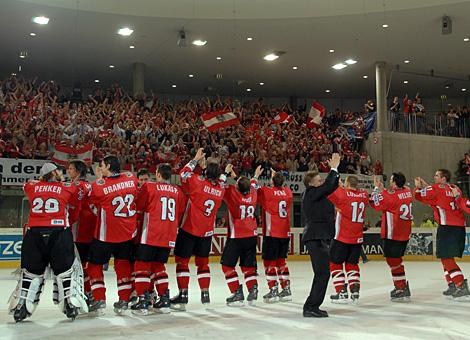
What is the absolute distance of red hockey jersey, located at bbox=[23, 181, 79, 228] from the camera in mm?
6676

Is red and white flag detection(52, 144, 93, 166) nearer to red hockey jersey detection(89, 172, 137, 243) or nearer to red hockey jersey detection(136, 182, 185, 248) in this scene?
red hockey jersey detection(136, 182, 185, 248)

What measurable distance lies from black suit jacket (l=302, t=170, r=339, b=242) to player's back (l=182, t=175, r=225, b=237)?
1.42m

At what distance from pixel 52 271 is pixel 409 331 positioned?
4146 millimetres

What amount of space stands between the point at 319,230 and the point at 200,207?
1.75m

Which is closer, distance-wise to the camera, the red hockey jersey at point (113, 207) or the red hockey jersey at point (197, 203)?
the red hockey jersey at point (113, 207)

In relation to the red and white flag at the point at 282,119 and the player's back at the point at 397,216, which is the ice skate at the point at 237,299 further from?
the red and white flag at the point at 282,119

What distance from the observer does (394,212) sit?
888cm

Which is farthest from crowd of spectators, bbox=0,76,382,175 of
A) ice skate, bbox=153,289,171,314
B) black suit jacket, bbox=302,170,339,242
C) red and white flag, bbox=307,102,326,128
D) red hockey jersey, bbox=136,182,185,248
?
black suit jacket, bbox=302,170,339,242

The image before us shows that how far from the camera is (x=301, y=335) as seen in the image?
19.0 ft

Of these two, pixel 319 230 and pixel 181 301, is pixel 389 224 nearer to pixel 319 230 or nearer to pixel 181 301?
pixel 319 230

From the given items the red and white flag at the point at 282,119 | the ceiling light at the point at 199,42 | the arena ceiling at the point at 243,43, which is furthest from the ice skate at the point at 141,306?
the red and white flag at the point at 282,119

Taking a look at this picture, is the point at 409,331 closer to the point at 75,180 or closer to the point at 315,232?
the point at 315,232

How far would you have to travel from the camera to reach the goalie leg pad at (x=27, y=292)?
6.61 metres

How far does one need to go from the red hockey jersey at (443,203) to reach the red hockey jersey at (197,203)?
11.5ft
